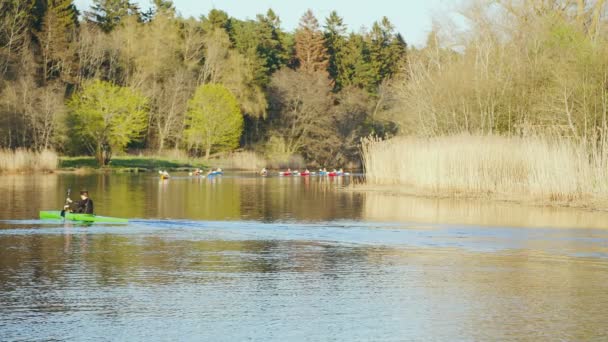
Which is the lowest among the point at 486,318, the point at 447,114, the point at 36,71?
the point at 486,318

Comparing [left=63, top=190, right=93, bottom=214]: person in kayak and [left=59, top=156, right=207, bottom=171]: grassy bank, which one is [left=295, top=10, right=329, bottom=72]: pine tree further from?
[left=63, top=190, right=93, bottom=214]: person in kayak

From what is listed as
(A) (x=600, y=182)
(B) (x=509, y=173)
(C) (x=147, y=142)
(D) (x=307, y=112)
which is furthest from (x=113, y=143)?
(A) (x=600, y=182)

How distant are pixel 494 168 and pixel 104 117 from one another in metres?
48.6

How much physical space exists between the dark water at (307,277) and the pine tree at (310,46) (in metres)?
84.1

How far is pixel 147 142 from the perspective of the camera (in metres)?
88.8

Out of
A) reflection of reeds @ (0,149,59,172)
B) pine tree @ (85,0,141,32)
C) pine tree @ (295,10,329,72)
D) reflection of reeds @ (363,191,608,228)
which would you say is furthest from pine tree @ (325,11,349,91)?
reflection of reeds @ (363,191,608,228)

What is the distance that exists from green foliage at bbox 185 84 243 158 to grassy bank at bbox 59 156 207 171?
4891mm

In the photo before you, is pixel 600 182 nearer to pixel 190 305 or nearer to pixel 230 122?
pixel 190 305

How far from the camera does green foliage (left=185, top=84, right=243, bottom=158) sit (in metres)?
85.6

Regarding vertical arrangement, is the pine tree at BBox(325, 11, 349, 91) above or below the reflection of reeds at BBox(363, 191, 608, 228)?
above

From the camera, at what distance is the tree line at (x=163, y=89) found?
7400 cm

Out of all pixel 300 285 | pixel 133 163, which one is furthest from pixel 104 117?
pixel 300 285

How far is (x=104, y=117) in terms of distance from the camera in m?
75.3

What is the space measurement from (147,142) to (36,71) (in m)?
13.1
